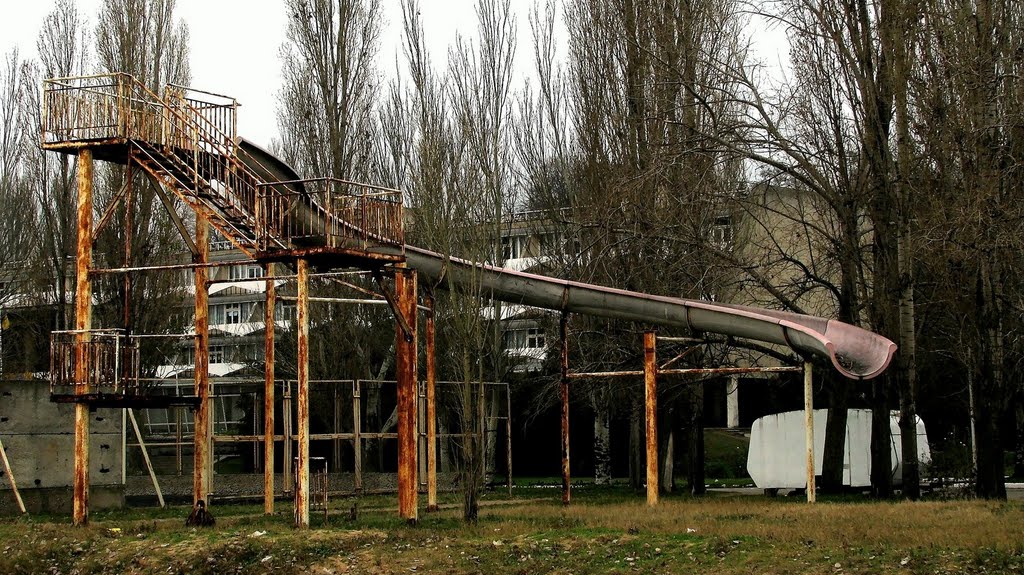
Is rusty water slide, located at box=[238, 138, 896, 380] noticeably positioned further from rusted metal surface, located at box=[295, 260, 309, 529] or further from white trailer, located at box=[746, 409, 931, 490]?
white trailer, located at box=[746, 409, 931, 490]

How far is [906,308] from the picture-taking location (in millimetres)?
22562

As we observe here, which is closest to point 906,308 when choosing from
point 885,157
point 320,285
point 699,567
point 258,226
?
point 885,157

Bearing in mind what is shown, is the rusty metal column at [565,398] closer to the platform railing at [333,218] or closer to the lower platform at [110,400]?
the platform railing at [333,218]

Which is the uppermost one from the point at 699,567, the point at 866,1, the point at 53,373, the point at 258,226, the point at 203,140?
the point at 866,1

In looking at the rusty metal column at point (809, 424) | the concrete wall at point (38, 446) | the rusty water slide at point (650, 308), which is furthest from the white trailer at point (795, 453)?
the concrete wall at point (38, 446)

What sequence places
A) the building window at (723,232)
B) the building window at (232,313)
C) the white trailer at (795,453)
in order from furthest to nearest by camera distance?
the building window at (232,313) < the white trailer at (795,453) < the building window at (723,232)

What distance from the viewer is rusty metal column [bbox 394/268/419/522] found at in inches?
780

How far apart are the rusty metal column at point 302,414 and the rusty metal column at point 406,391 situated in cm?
186

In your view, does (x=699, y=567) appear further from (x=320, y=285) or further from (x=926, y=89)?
(x=320, y=285)

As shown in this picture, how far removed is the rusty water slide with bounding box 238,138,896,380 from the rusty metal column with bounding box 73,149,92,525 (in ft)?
8.29

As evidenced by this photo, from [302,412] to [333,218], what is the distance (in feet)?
10.3

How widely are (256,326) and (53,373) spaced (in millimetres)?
37023

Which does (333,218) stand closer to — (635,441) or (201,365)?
(201,365)

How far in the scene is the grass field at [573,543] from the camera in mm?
14398
